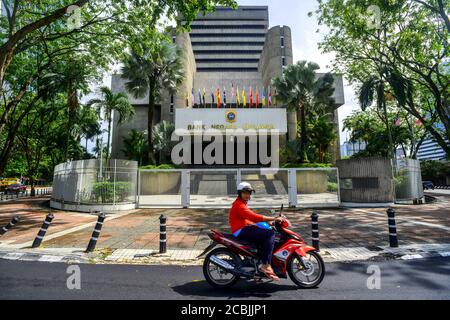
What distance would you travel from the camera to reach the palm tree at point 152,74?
2411 centimetres

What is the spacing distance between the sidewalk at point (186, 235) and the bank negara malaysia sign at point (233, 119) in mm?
16911

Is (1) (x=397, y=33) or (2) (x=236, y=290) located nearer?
(2) (x=236, y=290)

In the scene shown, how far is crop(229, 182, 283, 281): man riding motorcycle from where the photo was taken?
4312 millimetres

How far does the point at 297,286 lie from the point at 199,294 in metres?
1.62

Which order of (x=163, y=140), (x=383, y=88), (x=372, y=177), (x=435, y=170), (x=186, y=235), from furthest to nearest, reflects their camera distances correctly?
(x=435, y=170), (x=163, y=140), (x=383, y=88), (x=372, y=177), (x=186, y=235)

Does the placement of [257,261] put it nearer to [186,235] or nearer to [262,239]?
[262,239]

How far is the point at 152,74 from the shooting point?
24.7 meters

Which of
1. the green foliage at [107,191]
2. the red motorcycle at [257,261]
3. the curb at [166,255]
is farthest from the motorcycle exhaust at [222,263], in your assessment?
the green foliage at [107,191]

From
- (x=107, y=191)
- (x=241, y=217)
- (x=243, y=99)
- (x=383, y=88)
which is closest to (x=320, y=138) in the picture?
(x=383, y=88)

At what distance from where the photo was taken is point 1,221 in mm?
11625

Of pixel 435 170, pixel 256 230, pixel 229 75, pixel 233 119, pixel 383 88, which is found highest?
pixel 229 75

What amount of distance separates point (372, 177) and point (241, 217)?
46.4 feet

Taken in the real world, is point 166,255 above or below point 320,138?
below

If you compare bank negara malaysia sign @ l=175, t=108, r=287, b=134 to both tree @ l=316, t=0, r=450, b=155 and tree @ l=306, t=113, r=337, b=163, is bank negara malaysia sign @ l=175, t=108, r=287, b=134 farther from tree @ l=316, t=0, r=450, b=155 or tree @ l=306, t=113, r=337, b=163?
tree @ l=316, t=0, r=450, b=155
